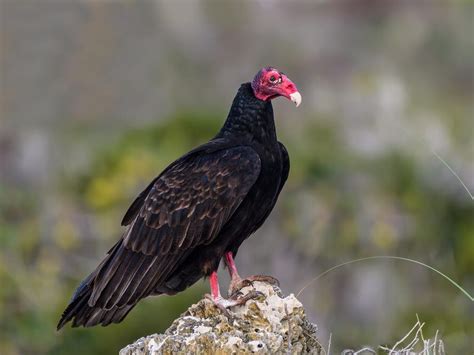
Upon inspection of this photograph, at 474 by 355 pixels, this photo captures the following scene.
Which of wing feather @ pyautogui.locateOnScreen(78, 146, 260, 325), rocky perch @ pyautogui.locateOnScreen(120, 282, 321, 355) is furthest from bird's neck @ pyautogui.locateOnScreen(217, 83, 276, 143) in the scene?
rocky perch @ pyautogui.locateOnScreen(120, 282, 321, 355)

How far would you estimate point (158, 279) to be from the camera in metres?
6.38

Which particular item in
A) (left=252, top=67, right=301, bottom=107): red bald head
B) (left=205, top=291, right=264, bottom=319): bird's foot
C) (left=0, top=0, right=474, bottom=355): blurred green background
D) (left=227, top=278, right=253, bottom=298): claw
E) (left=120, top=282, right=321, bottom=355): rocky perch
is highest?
(left=0, top=0, right=474, bottom=355): blurred green background

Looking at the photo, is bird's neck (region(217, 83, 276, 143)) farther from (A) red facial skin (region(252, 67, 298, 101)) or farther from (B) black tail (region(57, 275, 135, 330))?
(B) black tail (region(57, 275, 135, 330))

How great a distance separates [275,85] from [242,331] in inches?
61.5

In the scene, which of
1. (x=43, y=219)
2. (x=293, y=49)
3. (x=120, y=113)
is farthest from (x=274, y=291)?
(x=293, y=49)

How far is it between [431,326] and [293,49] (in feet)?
86.4

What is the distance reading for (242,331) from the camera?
559cm

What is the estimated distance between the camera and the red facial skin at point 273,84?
6.53 meters

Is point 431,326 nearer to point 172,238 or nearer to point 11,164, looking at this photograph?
point 172,238

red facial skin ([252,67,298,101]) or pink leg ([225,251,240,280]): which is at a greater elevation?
red facial skin ([252,67,298,101])

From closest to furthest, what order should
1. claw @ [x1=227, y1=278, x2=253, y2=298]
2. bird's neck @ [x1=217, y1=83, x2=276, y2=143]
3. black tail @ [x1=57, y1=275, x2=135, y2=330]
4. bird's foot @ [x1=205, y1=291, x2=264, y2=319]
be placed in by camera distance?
bird's foot @ [x1=205, y1=291, x2=264, y2=319], claw @ [x1=227, y1=278, x2=253, y2=298], black tail @ [x1=57, y1=275, x2=135, y2=330], bird's neck @ [x1=217, y1=83, x2=276, y2=143]

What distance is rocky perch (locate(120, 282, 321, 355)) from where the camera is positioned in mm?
5336

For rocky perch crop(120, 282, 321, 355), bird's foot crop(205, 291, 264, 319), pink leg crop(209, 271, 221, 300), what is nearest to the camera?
rocky perch crop(120, 282, 321, 355)

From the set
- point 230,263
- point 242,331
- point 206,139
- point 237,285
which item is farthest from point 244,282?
point 206,139
